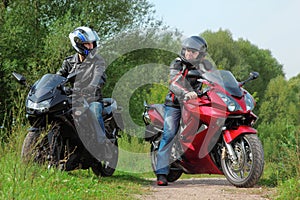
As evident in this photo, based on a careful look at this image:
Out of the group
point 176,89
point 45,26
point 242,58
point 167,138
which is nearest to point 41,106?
point 176,89

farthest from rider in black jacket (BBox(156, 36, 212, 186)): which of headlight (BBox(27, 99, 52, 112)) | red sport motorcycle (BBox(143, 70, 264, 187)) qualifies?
headlight (BBox(27, 99, 52, 112))

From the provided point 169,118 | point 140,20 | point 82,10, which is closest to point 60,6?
point 82,10

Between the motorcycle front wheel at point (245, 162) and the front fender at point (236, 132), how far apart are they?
66 mm

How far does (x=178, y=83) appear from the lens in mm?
7594

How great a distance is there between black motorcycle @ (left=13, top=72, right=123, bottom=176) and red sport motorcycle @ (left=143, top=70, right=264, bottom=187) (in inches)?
47.6

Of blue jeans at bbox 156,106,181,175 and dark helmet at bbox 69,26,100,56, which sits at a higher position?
dark helmet at bbox 69,26,100,56

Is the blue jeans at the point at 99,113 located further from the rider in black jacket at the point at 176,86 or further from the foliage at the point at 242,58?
the foliage at the point at 242,58

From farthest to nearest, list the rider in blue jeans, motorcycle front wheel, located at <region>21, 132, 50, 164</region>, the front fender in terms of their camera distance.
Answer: the rider in blue jeans, the front fender, motorcycle front wheel, located at <region>21, 132, 50, 164</region>

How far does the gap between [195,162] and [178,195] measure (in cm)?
135

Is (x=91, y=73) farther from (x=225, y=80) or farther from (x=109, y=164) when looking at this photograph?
(x=225, y=80)

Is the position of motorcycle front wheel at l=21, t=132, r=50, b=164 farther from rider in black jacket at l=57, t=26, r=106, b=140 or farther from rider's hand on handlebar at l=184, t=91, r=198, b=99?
rider's hand on handlebar at l=184, t=91, r=198, b=99

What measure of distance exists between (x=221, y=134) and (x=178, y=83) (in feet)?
3.22

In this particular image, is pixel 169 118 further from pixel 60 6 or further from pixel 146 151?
pixel 60 6

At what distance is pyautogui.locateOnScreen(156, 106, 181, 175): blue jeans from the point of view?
7.79 m
